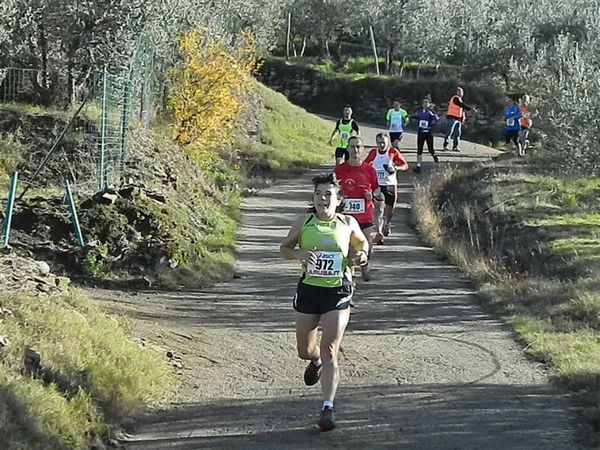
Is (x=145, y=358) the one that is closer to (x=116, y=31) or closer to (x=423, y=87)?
(x=116, y=31)

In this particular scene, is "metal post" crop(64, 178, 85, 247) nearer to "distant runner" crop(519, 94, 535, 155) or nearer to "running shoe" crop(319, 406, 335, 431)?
"running shoe" crop(319, 406, 335, 431)

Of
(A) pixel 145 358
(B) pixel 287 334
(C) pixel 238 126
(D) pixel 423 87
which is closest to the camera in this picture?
(A) pixel 145 358

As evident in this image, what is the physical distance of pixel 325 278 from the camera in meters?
6.73

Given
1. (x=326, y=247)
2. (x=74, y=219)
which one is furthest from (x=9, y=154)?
(x=326, y=247)

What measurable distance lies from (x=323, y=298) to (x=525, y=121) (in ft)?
56.5

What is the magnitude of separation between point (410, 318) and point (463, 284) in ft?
7.20

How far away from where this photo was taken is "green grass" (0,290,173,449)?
580 centimetres

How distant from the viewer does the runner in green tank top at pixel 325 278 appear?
21.6 feet

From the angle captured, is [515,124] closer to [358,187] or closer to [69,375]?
[358,187]

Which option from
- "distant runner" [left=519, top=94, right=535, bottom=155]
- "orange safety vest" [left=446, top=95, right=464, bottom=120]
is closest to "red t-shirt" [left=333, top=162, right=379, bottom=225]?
"distant runner" [left=519, top=94, right=535, bottom=155]

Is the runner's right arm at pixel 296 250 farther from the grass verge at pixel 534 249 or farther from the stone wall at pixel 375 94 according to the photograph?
the stone wall at pixel 375 94

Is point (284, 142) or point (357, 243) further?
point (284, 142)

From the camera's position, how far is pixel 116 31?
1606cm

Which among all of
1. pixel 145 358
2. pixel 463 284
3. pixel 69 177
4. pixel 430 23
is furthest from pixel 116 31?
pixel 430 23
